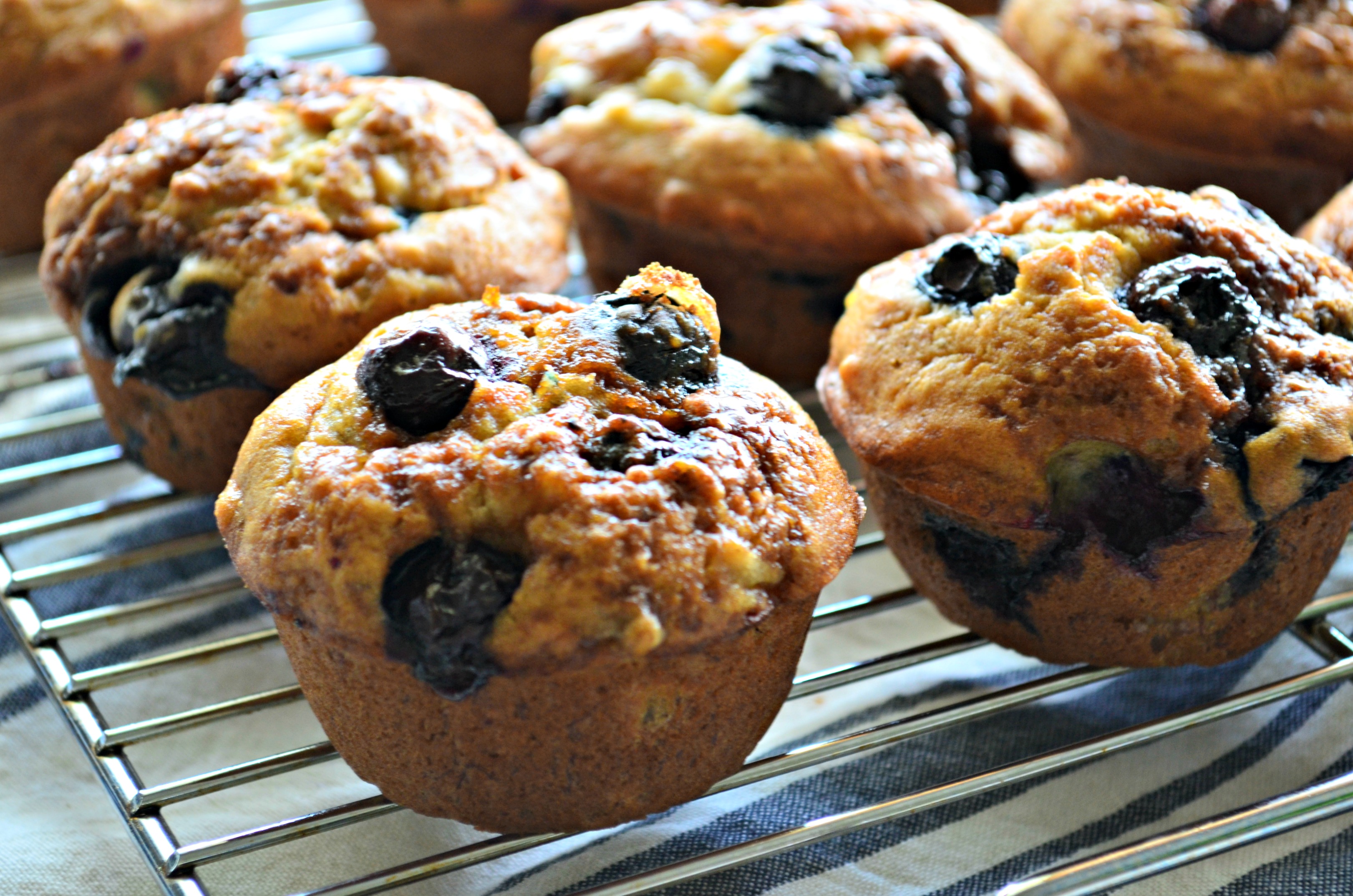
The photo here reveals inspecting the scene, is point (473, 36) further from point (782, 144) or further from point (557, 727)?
point (557, 727)

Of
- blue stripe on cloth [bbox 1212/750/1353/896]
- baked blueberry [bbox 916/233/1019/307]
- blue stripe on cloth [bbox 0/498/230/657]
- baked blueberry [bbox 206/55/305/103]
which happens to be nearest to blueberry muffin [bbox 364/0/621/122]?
baked blueberry [bbox 206/55/305/103]

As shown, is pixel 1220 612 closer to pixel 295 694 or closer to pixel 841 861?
pixel 841 861

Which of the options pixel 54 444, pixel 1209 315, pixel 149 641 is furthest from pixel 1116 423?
pixel 54 444

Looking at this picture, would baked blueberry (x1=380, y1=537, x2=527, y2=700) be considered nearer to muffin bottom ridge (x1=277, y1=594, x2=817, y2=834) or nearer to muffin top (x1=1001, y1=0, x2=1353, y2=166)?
muffin bottom ridge (x1=277, y1=594, x2=817, y2=834)

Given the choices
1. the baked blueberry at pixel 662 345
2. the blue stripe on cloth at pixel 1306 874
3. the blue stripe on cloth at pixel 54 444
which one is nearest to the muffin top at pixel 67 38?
the blue stripe on cloth at pixel 54 444

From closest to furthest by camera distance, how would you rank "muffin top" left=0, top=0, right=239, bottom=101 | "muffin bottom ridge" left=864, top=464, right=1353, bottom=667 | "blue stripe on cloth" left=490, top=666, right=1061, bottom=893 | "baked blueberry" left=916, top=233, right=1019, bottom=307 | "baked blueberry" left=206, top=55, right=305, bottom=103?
"muffin bottom ridge" left=864, top=464, right=1353, bottom=667
"baked blueberry" left=916, top=233, right=1019, bottom=307
"blue stripe on cloth" left=490, top=666, right=1061, bottom=893
"baked blueberry" left=206, top=55, right=305, bottom=103
"muffin top" left=0, top=0, right=239, bottom=101
